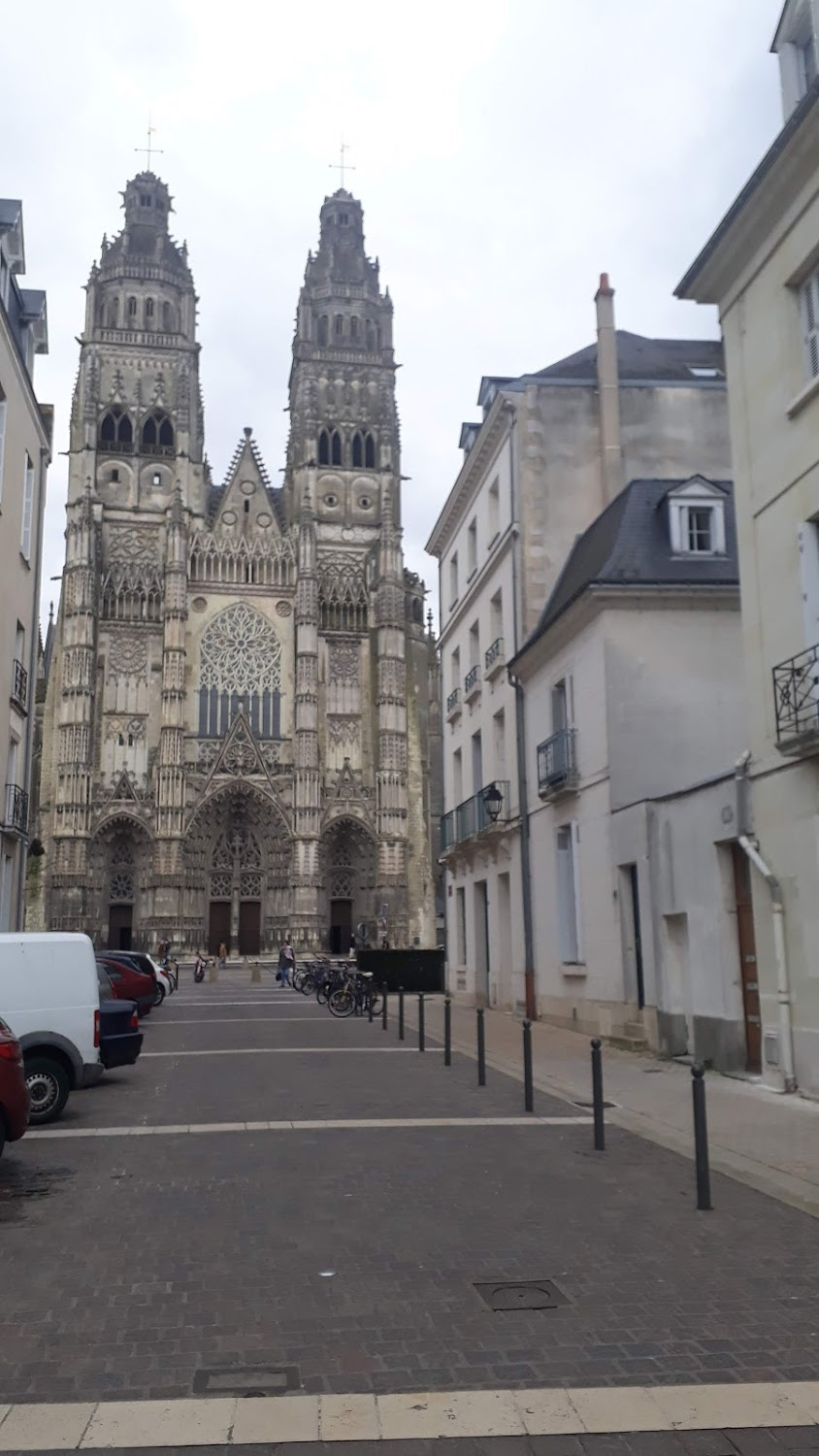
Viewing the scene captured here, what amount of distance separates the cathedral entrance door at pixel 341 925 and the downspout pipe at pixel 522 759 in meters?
34.5

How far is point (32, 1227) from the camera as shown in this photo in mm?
6664

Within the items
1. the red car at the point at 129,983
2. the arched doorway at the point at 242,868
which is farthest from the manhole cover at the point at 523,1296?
the arched doorway at the point at 242,868

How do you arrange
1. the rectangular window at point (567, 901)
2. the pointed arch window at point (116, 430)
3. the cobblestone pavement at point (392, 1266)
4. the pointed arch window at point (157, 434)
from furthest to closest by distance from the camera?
the pointed arch window at point (157, 434)
the pointed arch window at point (116, 430)
the rectangular window at point (567, 901)
the cobblestone pavement at point (392, 1266)

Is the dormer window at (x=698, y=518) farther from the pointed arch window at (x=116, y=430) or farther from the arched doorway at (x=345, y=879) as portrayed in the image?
the pointed arch window at (x=116, y=430)

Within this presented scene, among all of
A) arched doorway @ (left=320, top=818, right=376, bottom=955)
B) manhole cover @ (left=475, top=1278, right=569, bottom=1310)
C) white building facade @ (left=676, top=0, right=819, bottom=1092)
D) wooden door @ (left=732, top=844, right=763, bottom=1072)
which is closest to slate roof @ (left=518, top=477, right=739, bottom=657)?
white building facade @ (left=676, top=0, right=819, bottom=1092)

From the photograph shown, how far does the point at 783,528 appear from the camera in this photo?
11.6 m

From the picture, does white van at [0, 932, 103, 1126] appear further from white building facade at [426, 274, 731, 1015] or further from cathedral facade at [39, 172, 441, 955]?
cathedral facade at [39, 172, 441, 955]

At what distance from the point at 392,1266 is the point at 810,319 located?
9.56 m

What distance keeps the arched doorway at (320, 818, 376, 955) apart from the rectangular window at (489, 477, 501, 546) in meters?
31.8

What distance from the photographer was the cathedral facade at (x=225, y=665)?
53000mm

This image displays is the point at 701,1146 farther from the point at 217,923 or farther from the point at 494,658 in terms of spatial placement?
the point at 217,923

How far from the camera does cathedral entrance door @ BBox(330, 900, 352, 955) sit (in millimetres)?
54906

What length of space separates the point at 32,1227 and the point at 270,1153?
2375mm

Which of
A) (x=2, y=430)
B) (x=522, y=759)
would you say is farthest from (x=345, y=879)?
(x=2, y=430)
